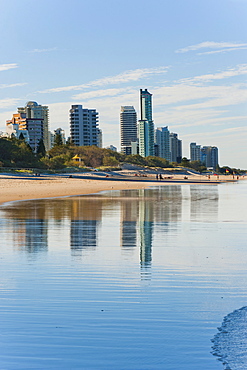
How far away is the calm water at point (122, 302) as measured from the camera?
5.20m

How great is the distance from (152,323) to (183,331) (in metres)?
0.48

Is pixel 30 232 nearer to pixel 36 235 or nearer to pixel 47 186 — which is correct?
pixel 36 235

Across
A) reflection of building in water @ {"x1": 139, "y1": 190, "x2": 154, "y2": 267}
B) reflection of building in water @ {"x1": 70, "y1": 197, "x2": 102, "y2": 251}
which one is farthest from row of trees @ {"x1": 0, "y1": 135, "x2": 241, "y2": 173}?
reflection of building in water @ {"x1": 139, "y1": 190, "x2": 154, "y2": 267}

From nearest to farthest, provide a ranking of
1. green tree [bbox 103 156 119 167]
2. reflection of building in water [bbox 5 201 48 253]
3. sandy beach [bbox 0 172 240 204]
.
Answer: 1. reflection of building in water [bbox 5 201 48 253]
2. sandy beach [bbox 0 172 240 204]
3. green tree [bbox 103 156 119 167]

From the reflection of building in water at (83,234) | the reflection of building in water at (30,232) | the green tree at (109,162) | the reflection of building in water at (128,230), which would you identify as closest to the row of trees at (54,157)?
the green tree at (109,162)

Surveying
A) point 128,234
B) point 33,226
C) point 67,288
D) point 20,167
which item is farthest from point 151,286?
point 20,167

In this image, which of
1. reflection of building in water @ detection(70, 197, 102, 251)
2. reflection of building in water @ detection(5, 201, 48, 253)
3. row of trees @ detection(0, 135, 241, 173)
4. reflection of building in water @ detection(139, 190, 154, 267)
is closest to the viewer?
reflection of building in water @ detection(139, 190, 154, 267)

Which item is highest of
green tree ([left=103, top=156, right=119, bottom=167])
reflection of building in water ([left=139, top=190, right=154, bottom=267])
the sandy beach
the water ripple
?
green tree ([left=103, top=156, right=119, bottom=167])

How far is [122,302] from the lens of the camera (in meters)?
7.26

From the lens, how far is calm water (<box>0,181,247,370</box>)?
5.20 m

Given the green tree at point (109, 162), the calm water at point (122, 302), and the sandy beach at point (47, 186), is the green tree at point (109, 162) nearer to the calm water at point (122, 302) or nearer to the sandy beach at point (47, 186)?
the sandy beach at point (47, 186)

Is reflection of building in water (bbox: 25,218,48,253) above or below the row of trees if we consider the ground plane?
below

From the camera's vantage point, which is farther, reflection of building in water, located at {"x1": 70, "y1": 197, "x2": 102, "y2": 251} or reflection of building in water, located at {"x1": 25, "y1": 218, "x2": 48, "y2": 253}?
reflection of building in water, located at {"x1": 70, "y1": 197, "x2": 102, "y2": 251}

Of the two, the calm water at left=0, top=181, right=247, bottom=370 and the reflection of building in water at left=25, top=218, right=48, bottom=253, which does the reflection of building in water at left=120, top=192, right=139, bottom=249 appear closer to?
the calm water at left=0, top=181, right=247, bottom=370
